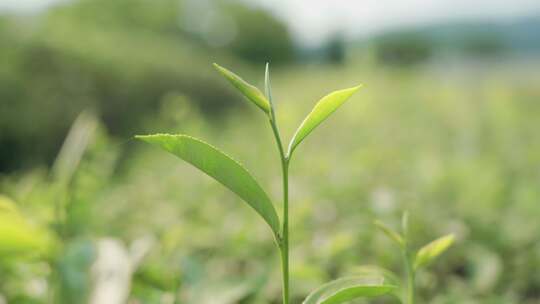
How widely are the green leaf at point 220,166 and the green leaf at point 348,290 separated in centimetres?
7

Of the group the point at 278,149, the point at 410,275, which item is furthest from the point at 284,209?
the point at 410,275

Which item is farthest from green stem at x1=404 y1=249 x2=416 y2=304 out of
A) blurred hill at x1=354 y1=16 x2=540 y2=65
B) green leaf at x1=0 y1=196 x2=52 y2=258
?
blurred hill at x1=354 y1=16 x2=540 y2=65

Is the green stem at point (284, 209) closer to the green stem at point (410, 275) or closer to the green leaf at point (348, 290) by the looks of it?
the green leaf at point (348, 290)

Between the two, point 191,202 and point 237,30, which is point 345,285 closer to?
point 191,202

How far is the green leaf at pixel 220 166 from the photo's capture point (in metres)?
0.43

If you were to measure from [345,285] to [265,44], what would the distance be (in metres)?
17.8

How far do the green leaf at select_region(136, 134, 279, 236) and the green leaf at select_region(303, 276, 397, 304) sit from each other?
0.24 feet

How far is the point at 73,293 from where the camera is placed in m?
0.74

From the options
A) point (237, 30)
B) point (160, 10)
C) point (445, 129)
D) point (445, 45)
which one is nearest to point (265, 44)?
point (237, 30)

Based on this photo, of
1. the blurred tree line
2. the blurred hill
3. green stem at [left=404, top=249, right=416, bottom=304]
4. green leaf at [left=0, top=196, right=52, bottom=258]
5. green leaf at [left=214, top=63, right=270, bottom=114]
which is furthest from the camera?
the blurred hill

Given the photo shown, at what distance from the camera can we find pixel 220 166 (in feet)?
1.46

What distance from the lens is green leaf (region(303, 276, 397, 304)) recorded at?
1.53 ft

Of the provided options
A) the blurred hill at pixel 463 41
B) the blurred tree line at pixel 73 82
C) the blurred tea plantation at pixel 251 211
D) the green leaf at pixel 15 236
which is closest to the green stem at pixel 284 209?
the blurred tea plantation at pixel 251 211

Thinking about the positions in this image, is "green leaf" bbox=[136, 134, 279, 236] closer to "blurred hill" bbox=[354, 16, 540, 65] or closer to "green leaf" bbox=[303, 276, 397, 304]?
"green leaf" bbox=[303, 276, 397, 304]
